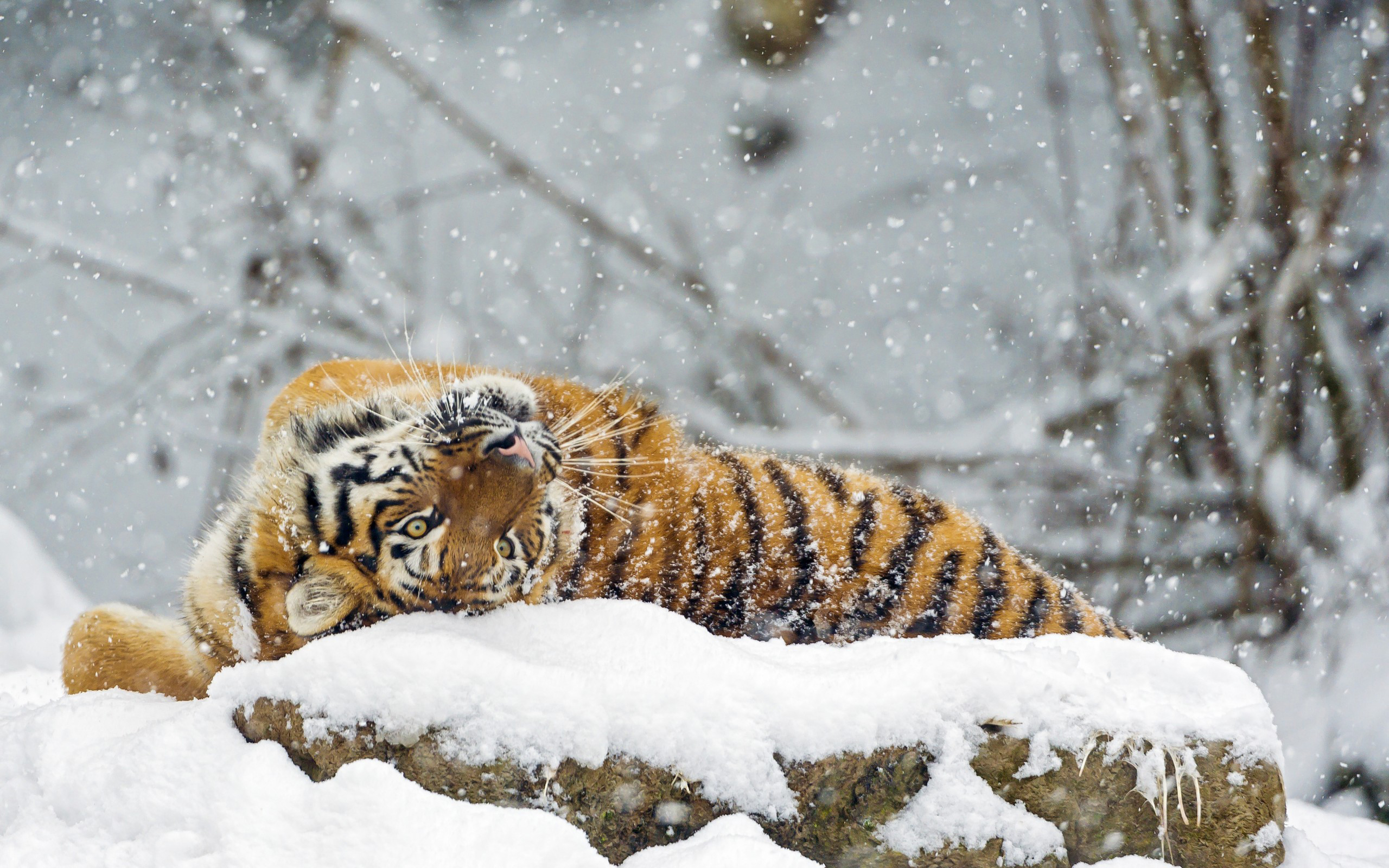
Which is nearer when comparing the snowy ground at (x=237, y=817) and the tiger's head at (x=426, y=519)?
the snowy ground at (x=237, y=817)

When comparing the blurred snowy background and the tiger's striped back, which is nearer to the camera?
the tiger's striped back

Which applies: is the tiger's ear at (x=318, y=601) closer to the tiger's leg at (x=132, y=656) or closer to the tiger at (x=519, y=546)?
the tiger at (x=519, y=546)

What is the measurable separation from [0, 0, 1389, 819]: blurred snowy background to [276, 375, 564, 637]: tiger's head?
0.55 m

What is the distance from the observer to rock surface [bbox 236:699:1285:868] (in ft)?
4.53

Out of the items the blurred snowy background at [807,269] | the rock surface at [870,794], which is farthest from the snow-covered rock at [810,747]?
the blurred snowy background at [807,269]

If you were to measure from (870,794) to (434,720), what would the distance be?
2.11 ft

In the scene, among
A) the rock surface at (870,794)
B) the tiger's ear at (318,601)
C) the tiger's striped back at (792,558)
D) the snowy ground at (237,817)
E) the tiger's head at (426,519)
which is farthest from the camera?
the tiger's striped back at (792,558)

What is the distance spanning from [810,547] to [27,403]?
222 inches

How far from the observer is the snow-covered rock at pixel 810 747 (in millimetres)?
1391

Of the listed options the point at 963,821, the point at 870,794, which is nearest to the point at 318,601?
the point at 870,794

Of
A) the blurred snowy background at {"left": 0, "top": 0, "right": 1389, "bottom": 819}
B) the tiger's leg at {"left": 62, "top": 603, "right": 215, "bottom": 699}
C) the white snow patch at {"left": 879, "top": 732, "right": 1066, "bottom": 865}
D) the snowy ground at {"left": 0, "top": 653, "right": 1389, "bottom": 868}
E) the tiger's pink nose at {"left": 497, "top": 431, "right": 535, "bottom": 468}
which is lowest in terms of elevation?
the white snow patch at {"left": 879, "top": 732, "right": 1066, "bottom": 865}

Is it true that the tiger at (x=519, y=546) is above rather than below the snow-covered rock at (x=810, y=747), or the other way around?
above

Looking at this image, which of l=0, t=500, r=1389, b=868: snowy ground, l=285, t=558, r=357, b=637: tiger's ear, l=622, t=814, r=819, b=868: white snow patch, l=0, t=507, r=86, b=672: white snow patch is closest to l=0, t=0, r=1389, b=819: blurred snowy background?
l=0, t=507, r=86, b=672: white snow patch

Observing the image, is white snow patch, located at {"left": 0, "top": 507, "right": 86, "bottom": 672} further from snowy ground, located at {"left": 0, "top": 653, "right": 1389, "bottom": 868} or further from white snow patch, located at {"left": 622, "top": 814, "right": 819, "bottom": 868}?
white snow patch, located at {"left": 622, "top": 814, "right": 819, "bottom": 868}
